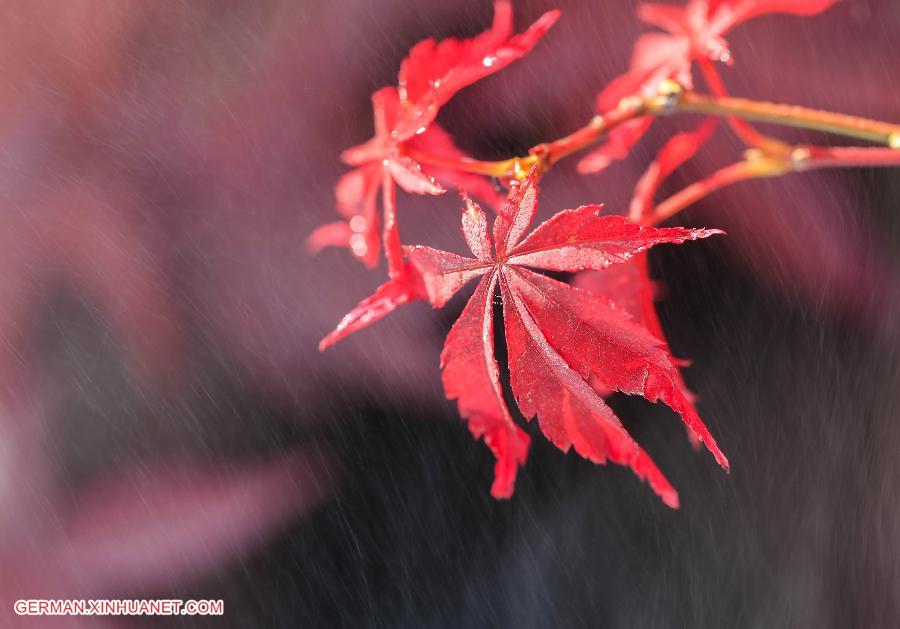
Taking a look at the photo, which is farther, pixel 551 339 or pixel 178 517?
pixel 178 517

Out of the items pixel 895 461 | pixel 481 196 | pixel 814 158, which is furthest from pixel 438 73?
pixel 895 461

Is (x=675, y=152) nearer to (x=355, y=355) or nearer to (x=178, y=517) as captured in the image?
(x=355, y=355)

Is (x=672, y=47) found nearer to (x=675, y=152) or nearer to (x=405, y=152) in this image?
(x=675, y=152)

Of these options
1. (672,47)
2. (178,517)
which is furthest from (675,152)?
(178,517)

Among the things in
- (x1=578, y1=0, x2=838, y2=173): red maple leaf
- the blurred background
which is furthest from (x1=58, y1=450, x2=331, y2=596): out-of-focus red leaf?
(x1=578, y1=0, x2=838, y2=173): red maple leaf

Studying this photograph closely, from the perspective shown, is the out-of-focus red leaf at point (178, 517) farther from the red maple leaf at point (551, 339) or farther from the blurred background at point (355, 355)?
the red maple leaf at point (551, 339)

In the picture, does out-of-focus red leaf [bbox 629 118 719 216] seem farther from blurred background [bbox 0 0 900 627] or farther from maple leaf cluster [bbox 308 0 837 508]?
maple leaf cluster [bbox 308 0 837 508]

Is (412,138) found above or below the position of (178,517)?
above

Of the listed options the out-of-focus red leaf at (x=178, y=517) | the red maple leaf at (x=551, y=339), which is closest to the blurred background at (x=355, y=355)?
the out-of-focus red leaf at (x=178, y=517)
